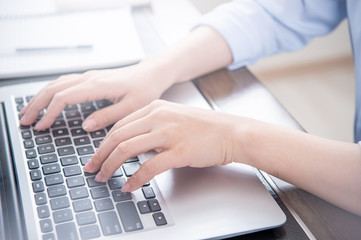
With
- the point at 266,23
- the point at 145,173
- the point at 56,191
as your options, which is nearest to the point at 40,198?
the point at 56,191

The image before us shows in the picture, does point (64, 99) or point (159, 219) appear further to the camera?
point (64, 99)

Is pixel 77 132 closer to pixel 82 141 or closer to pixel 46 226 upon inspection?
pixel 82 141

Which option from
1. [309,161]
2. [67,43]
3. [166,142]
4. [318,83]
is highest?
[318,83]

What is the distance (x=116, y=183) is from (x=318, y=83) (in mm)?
1569

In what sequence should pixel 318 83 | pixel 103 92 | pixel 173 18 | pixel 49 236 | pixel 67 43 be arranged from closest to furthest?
pixel 49 236 < pixel 103 92 < pixel 67 43 < pixel 173 18 < pixel 318 83

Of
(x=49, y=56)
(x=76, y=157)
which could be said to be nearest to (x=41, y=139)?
(x=76, y=157)

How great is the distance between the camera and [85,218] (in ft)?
1.64

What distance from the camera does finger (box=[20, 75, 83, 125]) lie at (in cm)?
65

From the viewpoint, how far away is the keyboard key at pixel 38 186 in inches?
21.0

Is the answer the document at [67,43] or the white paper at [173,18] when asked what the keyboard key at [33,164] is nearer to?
the document at [67,43]

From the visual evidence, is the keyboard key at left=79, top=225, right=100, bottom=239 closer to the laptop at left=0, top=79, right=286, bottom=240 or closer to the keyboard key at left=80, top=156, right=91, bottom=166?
the laptop at left=0, top=79, right=286, bottom=240

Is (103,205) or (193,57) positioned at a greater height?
(193,57)

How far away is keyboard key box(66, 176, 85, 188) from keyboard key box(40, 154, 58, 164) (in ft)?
0.14

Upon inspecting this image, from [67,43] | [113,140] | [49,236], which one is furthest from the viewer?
[67,43]
